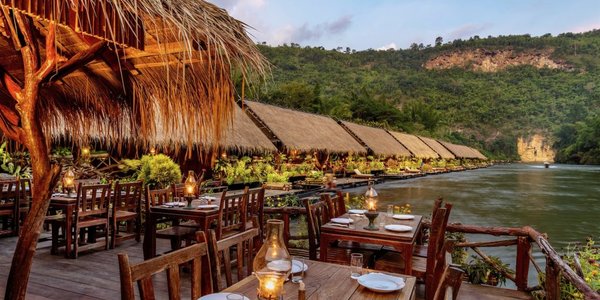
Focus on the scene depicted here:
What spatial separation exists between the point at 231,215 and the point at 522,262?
2914 millimetres

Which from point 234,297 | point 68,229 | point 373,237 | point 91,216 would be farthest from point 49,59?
point 91,216

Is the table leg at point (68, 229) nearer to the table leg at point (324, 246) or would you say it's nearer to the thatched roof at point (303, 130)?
the table leg at point (324, 246)

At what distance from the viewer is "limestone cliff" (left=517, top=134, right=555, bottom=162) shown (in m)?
69.1

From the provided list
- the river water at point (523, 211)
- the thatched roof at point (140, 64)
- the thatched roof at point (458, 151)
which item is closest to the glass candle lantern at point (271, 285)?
the thatched roof at point (140, 64)

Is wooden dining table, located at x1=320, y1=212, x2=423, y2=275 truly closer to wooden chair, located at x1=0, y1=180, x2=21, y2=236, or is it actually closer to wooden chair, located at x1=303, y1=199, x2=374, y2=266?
wooden chair, located at x1=303, y1=199, x2=374, y2=266

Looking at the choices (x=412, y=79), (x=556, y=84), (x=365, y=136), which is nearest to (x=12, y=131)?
(x=365, y=136)

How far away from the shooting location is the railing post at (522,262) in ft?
12.6

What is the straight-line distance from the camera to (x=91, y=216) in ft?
17.1

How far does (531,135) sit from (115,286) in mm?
77209

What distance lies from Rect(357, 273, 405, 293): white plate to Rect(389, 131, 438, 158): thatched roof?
28818mm

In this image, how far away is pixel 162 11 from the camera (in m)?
2.22

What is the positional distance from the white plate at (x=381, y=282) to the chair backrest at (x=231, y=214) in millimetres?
2308

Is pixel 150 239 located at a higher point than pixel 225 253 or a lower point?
lower

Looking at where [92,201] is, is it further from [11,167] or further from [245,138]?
[245,138]
